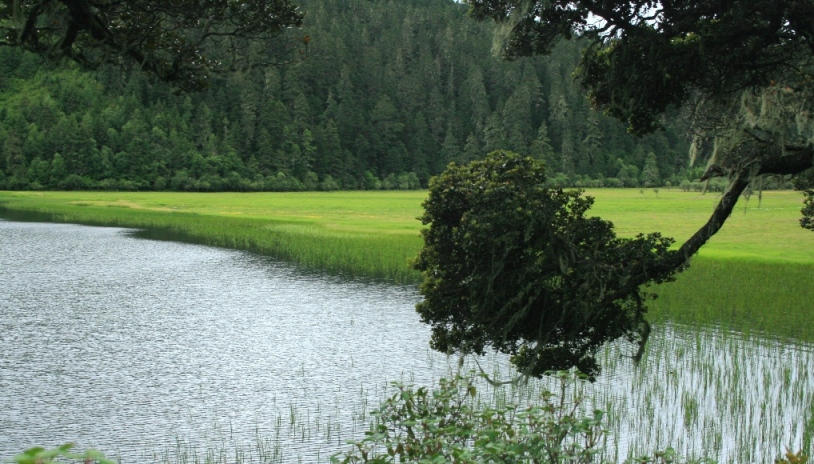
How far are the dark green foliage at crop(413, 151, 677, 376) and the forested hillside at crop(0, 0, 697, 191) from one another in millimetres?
110907

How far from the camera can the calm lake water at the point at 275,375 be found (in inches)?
521

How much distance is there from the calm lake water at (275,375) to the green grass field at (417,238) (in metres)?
3.45

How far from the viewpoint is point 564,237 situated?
37.8ft

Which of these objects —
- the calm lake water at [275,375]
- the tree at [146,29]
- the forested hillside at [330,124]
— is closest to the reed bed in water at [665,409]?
the calm lake water at [275,375]

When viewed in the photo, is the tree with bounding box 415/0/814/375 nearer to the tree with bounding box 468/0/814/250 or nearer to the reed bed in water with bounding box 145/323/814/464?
the tree with bounding box 468/0/814/250

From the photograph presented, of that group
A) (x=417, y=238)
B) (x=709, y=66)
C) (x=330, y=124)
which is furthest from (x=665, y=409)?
(x=330, y=124)

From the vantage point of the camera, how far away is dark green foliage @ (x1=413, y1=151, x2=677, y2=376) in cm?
1116

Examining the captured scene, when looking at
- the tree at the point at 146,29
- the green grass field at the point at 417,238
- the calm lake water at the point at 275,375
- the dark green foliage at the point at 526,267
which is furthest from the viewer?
the green grass field at the point at 417,238

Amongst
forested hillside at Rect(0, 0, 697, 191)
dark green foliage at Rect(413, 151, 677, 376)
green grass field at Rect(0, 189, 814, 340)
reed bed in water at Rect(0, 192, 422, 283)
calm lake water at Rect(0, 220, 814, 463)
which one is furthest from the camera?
forested hillside at Rect(0, 0, 697, 191)

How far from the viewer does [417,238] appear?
43.8 meters

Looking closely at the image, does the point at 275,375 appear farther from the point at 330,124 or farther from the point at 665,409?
the point at 330,124

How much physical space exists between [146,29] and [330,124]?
142 meters

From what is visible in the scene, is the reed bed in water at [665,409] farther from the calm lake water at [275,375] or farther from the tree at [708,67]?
the tree at [708,67]

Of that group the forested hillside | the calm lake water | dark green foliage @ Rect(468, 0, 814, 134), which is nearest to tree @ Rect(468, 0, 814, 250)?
dark green foliage @ Rect(468, 0, 814, 134)
